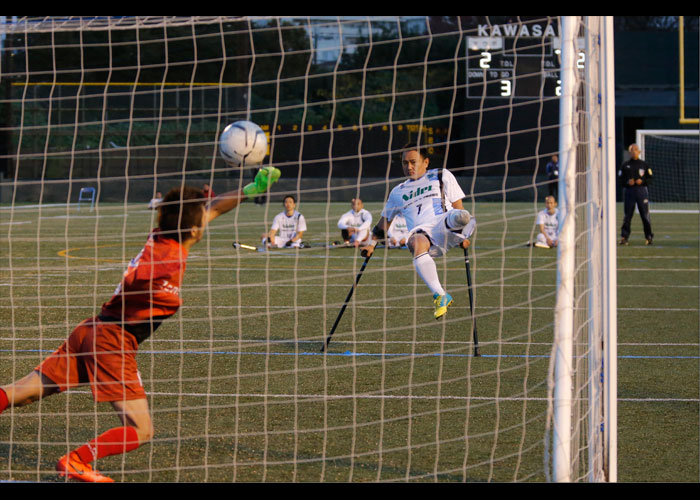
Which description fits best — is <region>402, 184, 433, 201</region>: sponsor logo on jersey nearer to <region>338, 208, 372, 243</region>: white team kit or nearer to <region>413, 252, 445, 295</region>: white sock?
<region>413, 252, 445, 295</region>: white sock

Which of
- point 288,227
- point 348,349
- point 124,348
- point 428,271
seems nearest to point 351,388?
point 348,349

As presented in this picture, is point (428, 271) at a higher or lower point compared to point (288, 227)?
lower

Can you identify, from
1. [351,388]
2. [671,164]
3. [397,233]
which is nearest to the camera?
[351,388]

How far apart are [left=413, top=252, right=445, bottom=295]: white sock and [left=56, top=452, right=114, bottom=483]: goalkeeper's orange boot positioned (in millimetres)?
3876

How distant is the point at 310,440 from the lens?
16.6 feet

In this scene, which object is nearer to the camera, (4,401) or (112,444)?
(112,444)

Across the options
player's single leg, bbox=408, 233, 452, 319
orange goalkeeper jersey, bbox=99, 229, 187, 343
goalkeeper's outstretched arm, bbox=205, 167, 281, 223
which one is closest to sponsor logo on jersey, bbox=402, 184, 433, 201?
player's single leg, bbox=408, 233, 452, 319

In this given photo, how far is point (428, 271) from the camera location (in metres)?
7.67

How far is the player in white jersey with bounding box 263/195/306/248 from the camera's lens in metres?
16.7

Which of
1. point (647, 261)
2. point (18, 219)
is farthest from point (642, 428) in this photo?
point (18, 219)

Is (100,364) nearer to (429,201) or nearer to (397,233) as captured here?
(429,201)

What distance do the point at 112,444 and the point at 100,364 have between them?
38 cm
